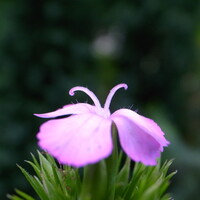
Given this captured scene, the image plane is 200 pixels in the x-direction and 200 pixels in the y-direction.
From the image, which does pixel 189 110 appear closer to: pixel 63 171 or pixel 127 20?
pixel 127 20

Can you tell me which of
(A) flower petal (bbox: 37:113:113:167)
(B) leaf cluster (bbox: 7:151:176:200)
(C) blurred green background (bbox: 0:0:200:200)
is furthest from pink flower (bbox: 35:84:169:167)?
(C) blurred green background (bbox: 0:0:200:200)

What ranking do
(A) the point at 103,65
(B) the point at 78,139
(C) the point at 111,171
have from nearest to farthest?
(B) the point at 78,139 < (C) the point at 111,171 < (A) the point at 103,65

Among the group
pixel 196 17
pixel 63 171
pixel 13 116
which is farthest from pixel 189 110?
pixel 63 171

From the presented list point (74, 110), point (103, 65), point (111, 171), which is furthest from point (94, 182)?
point (103, 65)

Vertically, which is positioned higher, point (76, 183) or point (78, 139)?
point (78, 139)

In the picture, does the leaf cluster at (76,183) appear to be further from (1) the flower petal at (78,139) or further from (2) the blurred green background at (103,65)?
(2) the blurred green background at (103,65)

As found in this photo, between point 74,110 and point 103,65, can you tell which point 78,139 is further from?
point 103,65

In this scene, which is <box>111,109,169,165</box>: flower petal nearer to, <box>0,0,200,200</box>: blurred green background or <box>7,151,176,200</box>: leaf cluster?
<box>7,151,176,200</box>: leaf cluster

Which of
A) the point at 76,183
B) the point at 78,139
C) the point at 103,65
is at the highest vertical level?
the point at 78,139
